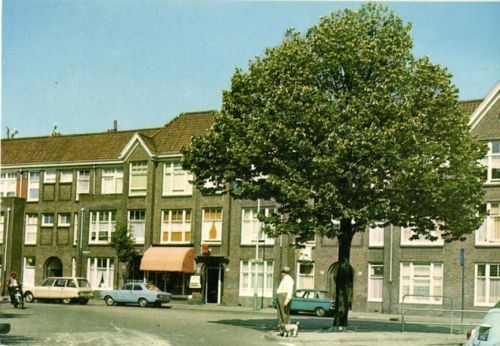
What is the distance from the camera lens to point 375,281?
50.1 meters

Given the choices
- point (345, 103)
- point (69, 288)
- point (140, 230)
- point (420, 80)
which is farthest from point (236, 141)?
point (140, 230)

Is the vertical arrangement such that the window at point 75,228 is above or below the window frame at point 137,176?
below

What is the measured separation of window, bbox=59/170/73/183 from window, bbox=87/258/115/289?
6915 mm

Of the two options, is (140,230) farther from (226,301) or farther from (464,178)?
(464,178)

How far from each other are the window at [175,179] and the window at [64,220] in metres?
9.70

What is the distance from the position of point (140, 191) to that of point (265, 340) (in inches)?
1494

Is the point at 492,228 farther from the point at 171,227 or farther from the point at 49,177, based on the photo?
the point at 49,177

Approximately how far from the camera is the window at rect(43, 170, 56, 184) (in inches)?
2586

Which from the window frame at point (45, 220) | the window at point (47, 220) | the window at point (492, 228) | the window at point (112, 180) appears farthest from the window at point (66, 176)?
the window at point (492, 228)

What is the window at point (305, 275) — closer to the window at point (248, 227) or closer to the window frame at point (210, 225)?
the window at point (248, 227)

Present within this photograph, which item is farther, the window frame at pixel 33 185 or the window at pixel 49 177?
the window frame at pixel 33 185

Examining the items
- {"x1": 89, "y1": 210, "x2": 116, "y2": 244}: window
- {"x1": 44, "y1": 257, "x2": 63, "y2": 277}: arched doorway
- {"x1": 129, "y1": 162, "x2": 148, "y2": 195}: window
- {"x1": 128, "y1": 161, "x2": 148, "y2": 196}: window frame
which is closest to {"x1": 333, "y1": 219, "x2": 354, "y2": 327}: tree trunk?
{"x1": 128, "y1": 161, "x2": 148, "y2": 196}: window frame

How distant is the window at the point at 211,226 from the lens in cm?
5666

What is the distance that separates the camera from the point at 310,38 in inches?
1087
